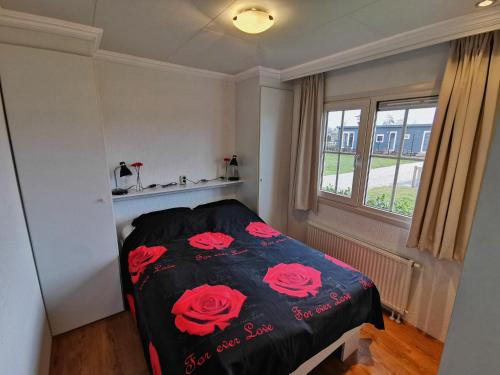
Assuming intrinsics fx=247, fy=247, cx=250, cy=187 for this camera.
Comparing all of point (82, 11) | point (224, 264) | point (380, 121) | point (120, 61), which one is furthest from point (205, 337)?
point (120, 61)

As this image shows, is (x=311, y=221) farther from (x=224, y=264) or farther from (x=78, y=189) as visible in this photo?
(x=78, y=189)

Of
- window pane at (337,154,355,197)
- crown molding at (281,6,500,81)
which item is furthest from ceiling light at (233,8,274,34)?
window pane at (337,154,355,197)

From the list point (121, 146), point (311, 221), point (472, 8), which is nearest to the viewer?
point (472, 8)

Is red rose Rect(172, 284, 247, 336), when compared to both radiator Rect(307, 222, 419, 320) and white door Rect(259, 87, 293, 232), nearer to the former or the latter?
radiator Rect(307, 222, 419, 320)

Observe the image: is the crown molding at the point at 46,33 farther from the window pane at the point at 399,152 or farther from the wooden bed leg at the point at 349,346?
the wooden bed leg at the point at 349,346

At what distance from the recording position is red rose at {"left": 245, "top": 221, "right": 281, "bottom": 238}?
2478 mm

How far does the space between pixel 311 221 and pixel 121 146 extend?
224 cm

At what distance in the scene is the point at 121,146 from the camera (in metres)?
2.47

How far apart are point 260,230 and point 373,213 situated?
44.1 inches

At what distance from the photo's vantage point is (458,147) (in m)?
1.72

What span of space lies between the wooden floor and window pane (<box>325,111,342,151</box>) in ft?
5.84

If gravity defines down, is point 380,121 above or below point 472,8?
below

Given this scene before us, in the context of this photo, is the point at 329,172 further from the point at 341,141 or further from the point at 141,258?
the point at 141,258

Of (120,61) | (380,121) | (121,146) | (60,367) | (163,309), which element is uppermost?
(120,61)
